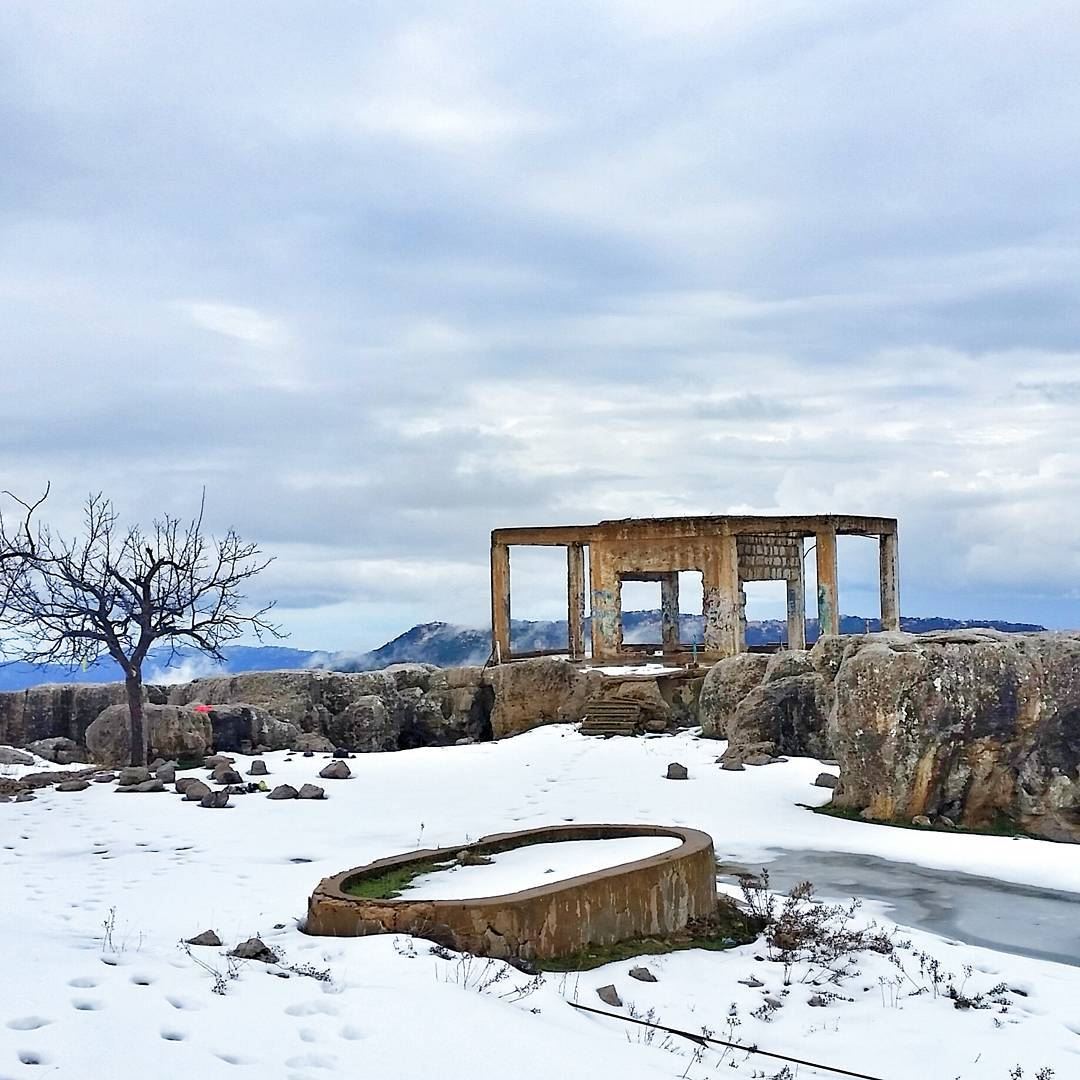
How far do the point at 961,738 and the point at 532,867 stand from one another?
5.97m


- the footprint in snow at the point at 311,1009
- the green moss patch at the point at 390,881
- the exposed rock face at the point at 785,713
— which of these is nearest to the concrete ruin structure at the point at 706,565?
the exposed rock face at the point at 785,713

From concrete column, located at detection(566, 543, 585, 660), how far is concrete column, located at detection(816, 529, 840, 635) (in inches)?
204

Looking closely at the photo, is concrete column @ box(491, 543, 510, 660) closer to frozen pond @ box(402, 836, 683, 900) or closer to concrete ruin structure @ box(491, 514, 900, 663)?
concrete ruin structure @ box(491, 514, 900, 663)

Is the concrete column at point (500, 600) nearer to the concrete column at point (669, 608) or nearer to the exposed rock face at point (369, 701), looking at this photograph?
the exposed rock face at point (369, 701)

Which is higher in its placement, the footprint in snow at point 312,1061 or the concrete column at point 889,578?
the concrete column at point 889,578

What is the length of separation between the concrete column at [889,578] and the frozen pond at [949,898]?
1752 centimetres

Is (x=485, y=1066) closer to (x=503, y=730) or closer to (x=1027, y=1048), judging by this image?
(x=1027, y=1048)

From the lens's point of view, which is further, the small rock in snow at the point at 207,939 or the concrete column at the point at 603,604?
the concrete column at the point at 603,604

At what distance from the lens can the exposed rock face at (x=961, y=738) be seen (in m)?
12.4

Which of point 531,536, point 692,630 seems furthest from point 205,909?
point 692,630

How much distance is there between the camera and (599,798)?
13.4m

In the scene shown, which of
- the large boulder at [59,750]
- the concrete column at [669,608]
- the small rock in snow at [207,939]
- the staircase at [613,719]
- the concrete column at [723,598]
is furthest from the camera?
the concrete column at [669,608]

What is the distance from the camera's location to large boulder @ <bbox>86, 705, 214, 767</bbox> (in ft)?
53.6

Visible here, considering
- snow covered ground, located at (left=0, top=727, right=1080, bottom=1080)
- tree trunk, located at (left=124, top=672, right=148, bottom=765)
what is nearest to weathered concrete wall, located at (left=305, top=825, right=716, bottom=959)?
snow covered ground, located at (left=0, top=727, right=1080, bottom=1080)
